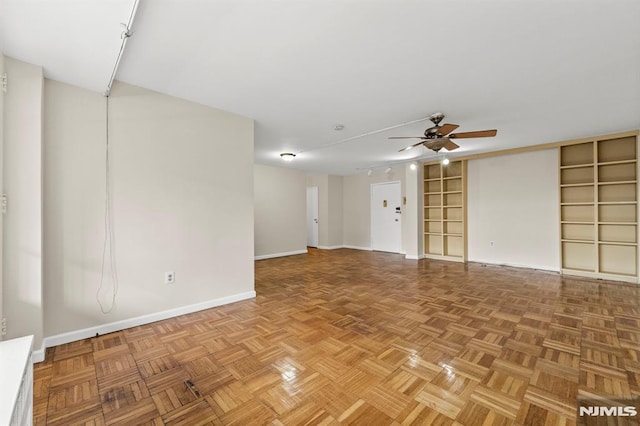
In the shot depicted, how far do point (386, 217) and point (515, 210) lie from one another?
9.89 ft

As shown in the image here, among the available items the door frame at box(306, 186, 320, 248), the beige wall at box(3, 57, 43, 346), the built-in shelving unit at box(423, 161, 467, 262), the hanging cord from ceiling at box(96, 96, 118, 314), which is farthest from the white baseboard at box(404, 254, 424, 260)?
the beige wall at box(3, 57, 43, 346)

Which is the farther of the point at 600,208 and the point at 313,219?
the point at 313,219

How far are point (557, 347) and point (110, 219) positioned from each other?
4120 millimetres

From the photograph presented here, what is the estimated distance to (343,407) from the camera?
1.57m

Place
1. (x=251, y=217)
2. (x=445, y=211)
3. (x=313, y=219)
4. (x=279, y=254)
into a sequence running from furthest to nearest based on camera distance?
(x=313, y=219), (x=279, y=254), (x=445, y=211), (x=251, y=217)

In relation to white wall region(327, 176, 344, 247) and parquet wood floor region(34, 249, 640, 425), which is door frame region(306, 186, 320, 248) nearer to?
white wall region(327, 176, 344, 247)

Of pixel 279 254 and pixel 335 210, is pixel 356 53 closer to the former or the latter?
pixel 279 254

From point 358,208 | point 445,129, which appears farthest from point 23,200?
point 358,208

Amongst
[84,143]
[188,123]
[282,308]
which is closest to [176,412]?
[282,308]

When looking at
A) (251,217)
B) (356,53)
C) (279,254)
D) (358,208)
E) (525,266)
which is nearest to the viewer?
(356,53)

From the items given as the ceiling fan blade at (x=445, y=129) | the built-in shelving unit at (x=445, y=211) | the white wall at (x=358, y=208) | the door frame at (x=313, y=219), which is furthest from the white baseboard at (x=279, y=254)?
the ceiling fan blade at (x=445, y=129)

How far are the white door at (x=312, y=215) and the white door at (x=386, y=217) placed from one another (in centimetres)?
180

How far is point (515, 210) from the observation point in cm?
536

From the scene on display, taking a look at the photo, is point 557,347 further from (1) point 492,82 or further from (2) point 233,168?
(2) point 233,168
